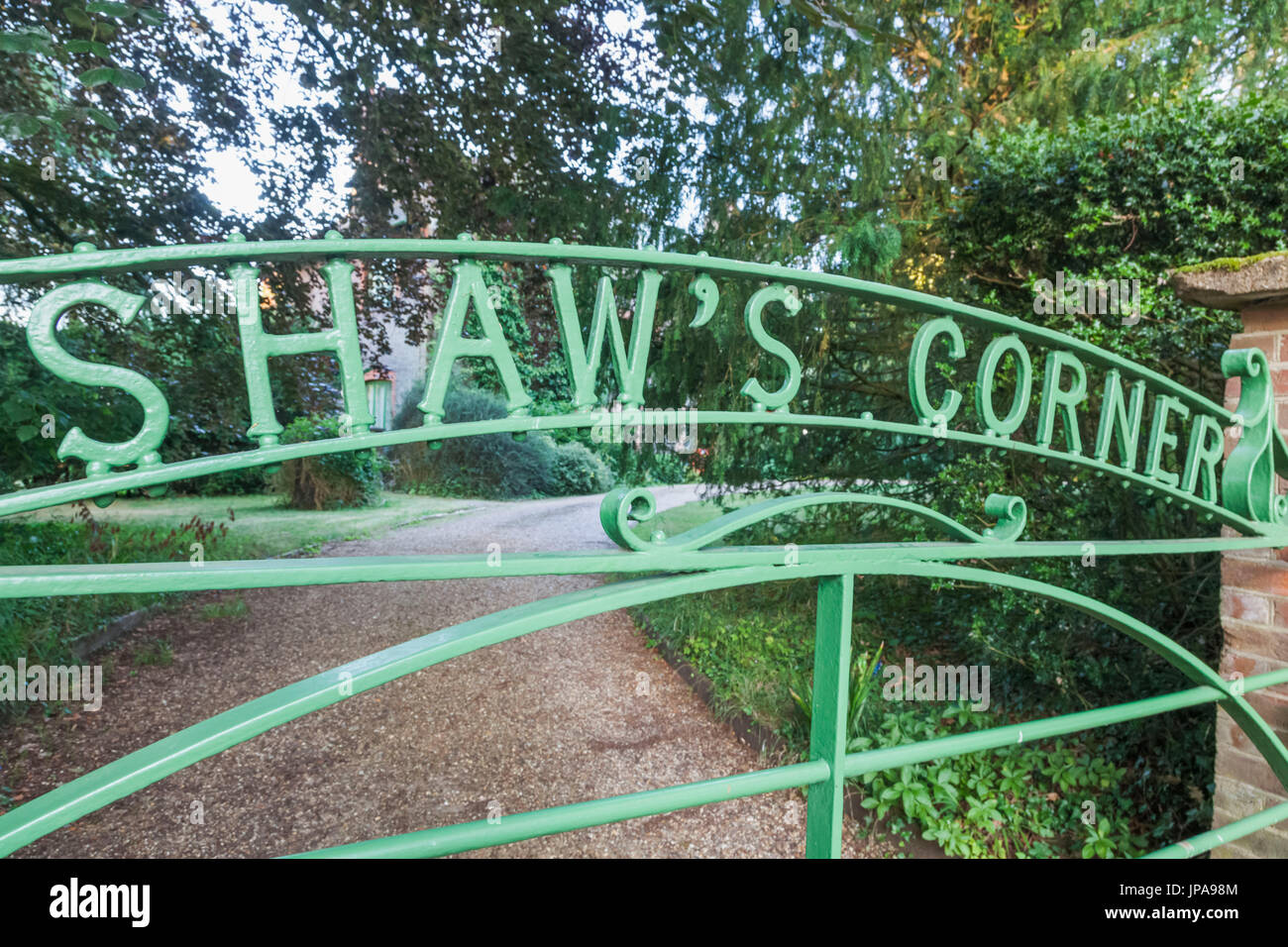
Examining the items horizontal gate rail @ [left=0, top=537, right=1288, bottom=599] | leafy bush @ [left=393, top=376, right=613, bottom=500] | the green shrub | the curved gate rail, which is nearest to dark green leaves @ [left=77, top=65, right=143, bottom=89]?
the curved gate rail

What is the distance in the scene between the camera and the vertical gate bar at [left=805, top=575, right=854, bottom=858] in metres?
0.95

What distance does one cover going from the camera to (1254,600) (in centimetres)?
171

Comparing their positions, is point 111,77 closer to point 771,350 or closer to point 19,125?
point 19,125

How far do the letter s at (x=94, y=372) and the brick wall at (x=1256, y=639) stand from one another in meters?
2.23

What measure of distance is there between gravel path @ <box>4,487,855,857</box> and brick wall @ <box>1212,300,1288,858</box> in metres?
1.83

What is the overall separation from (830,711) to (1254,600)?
1466 mm

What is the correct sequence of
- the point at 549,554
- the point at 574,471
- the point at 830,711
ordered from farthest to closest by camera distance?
the point at 574,471 < the point at 830,711 < the point at 549,554

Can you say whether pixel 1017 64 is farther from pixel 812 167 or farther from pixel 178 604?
pixel 178 604

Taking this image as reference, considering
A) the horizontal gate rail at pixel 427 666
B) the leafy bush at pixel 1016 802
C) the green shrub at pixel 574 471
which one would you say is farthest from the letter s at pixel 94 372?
the green shrub at pixel 574 471

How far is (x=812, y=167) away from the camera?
4.15 meters

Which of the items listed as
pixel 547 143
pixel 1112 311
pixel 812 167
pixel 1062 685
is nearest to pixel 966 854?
pixel 1062 685

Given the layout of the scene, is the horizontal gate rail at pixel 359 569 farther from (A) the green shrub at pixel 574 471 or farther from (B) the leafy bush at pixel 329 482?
(A) the green shrub at pixel 574 471

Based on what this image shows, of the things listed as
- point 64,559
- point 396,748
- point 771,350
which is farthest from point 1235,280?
point 64,559

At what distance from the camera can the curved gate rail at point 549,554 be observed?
65cm
